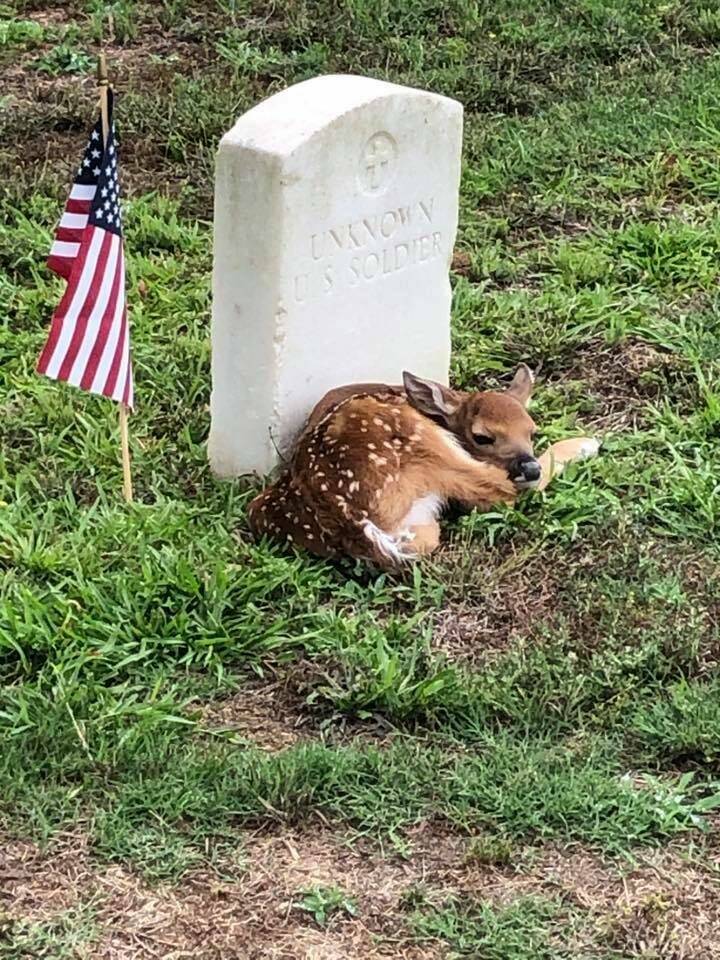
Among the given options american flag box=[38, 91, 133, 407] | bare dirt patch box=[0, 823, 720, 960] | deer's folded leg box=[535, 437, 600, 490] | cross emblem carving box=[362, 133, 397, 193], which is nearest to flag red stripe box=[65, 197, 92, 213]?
american flag box=[38, 91, 133, 407]

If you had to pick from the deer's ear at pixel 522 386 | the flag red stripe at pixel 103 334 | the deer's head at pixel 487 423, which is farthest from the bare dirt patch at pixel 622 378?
the flag red stripe at pixel 103 334

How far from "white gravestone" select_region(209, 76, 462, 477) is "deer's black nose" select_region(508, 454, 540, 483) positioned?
78 cm

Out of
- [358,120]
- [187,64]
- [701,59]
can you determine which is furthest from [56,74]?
[358,120]

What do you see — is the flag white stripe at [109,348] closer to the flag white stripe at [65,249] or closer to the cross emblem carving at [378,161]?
the flag white stripe at [65,249]

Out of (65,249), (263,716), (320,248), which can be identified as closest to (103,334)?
(65,249)

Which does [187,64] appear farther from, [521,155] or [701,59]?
[701,59]

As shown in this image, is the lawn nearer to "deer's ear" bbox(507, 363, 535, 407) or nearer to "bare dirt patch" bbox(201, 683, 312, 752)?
"bare dirt patch" bbox(201, 683, 312, 752)

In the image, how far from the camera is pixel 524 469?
17.8 feet

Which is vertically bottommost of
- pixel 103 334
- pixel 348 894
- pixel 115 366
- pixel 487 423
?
pixel 348 894

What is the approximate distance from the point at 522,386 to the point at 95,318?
163 centimetres

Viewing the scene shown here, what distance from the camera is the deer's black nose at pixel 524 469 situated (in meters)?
5.43

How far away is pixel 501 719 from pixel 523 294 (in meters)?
3.17

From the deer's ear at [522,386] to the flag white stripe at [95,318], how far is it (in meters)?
1.55

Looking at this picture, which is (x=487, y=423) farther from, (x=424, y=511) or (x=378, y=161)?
(x=378, y=161)
